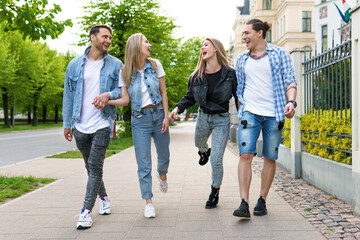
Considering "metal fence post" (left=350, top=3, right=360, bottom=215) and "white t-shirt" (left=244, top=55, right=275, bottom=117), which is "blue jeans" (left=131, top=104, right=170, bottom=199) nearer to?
"white t-shirt" (left=244, top=55, right=275, bottom=117)

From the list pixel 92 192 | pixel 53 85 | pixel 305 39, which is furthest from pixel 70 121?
pixel 53 85

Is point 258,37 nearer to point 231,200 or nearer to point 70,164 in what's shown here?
point 231,200

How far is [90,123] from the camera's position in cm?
409

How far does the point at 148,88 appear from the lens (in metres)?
4.27

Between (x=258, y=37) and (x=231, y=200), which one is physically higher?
(x=258, y=37)

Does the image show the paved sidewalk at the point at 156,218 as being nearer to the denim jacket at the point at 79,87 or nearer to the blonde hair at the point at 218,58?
the denim jacket at the point at 79,87

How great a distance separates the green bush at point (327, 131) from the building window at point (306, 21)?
31.7 meters

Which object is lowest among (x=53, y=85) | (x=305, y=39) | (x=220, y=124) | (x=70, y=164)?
(x=70, y=164)

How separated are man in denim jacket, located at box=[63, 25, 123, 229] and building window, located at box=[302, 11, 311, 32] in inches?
1376

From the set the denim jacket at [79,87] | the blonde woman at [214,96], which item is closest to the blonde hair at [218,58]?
the blonde woman at [214,96]

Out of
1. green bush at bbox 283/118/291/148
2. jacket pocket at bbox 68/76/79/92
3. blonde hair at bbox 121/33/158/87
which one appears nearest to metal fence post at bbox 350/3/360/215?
blonde hair at bbox 121/33/158/87

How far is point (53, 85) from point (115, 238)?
43720mm

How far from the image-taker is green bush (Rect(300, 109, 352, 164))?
5148 mm

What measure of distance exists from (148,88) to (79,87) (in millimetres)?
717
